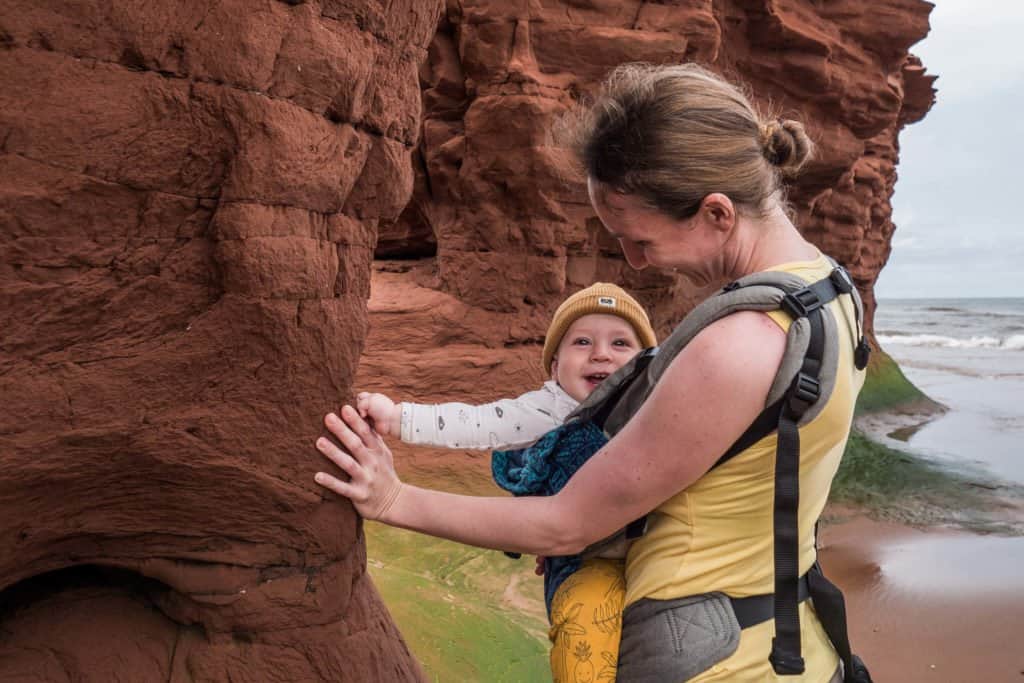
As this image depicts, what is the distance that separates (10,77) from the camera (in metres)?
1.47

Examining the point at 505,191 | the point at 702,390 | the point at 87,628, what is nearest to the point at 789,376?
the point at 702,390

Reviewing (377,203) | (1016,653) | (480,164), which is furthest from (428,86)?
(1016,653)

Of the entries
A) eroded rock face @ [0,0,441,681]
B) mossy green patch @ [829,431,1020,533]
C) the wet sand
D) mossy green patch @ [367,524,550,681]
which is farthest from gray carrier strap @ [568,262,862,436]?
mossy green patch @ [829,431,1020,533]

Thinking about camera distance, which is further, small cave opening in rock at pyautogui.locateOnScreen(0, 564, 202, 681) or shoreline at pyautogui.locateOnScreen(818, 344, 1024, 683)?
shoreline at pyautogui.locateOnScreen(818, 344, 1024, 683)

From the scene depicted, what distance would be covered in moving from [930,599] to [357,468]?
20.2ft

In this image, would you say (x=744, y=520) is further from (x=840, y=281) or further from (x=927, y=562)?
(x=927, y=562)

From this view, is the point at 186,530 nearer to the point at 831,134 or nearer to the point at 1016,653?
the point at 1016,653

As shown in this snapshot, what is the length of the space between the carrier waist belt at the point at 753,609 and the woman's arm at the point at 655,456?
0.26 meters

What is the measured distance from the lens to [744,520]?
1.50m

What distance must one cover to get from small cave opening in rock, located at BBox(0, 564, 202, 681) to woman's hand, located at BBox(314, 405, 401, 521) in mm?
678

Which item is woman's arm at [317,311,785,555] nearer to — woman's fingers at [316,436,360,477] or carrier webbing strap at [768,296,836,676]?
carrier webbing strap at [768,296,836,676]

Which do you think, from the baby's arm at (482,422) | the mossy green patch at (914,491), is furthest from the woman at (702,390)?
the mossy green patch at (914,491)

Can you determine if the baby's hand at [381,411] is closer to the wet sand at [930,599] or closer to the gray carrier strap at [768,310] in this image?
the gray carrier strap at [768,310]

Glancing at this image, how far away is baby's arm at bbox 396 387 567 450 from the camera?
7.05 ft
